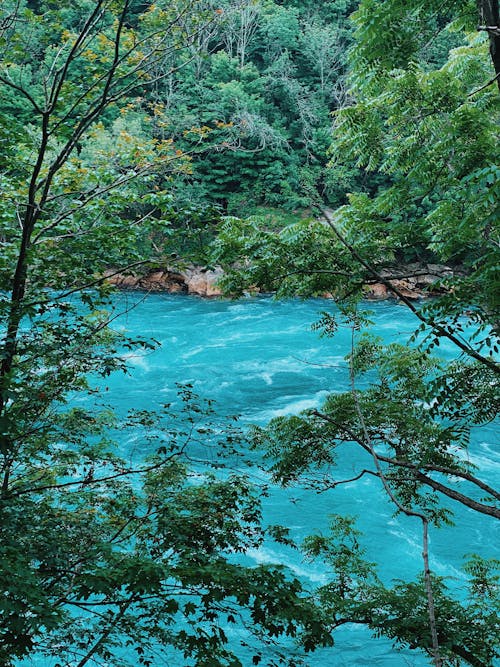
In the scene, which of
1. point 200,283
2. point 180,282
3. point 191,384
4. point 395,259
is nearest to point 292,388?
point 395,259

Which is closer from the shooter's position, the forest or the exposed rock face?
the forest

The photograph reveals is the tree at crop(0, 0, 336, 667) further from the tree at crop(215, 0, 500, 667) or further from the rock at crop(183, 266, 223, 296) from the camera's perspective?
the rock at crop(183, 266, 223, 296)

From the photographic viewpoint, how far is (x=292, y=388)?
43.8ft

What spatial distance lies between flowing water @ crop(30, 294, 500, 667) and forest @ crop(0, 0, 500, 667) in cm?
24

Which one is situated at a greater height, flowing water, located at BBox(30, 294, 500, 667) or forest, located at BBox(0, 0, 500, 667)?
forest, located at BBox(0, 0, 500, 667)

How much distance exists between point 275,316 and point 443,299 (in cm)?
1592

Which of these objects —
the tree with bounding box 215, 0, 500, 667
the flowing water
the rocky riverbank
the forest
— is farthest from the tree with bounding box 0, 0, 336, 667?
the rocky riverbank

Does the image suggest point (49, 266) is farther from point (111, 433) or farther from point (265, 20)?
point (265, 20)

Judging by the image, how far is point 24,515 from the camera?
320 centimetres

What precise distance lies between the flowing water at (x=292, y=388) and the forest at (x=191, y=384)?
0.78 feet

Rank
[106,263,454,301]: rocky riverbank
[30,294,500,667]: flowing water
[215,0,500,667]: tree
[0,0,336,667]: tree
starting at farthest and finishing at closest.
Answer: [106,263,454,301]: rocky riverbank, [30,294,500,667]: flowing water, [215,0,500,667]: tree, [0,0,336,667]: tree

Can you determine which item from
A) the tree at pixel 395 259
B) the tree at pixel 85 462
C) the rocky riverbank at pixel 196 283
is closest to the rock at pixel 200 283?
the rocky riverbank at pixel 196 283

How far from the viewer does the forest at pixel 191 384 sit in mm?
3059

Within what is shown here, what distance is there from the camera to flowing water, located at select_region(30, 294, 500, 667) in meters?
7.37
